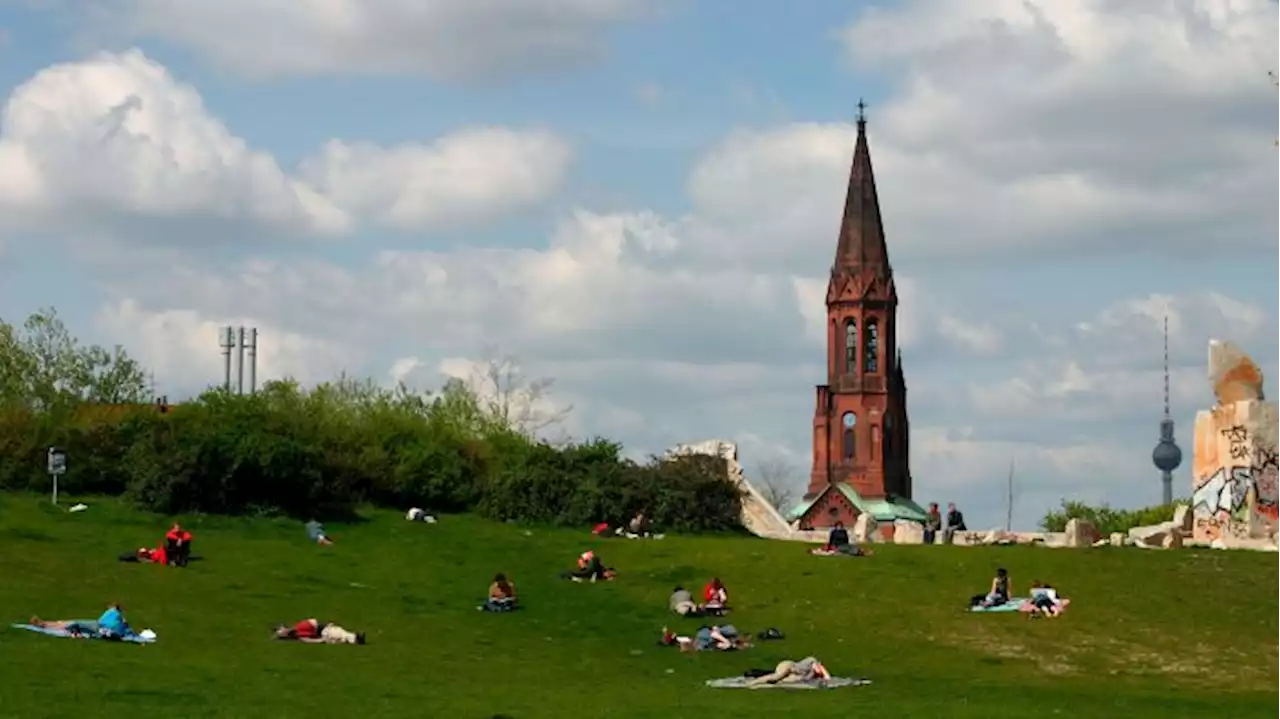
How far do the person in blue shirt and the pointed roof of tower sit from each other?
133 meters

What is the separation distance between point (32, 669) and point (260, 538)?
26162 mm

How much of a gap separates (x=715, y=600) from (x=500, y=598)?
15.9ft

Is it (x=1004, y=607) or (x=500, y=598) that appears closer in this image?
(x=500, y=598)

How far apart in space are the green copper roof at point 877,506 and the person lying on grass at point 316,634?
401 ft

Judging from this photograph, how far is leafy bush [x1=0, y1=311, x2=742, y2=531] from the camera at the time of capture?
6147 centimetres

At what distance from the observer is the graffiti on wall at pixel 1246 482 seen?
60281 millimetres

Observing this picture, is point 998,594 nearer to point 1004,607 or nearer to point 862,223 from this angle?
point 1004,607

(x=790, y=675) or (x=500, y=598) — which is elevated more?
(x=500, y=598)

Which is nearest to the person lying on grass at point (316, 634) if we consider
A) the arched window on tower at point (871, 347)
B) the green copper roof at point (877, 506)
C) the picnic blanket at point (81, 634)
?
the picnic blanket at point (81, 634)

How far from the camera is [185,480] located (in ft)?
198

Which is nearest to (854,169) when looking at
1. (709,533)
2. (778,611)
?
(709,533)

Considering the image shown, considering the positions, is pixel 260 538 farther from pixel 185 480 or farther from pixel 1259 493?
pixel 1259 493

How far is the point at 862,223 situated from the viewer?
167500mm

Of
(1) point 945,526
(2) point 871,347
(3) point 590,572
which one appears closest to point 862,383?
(2) point 871,347
